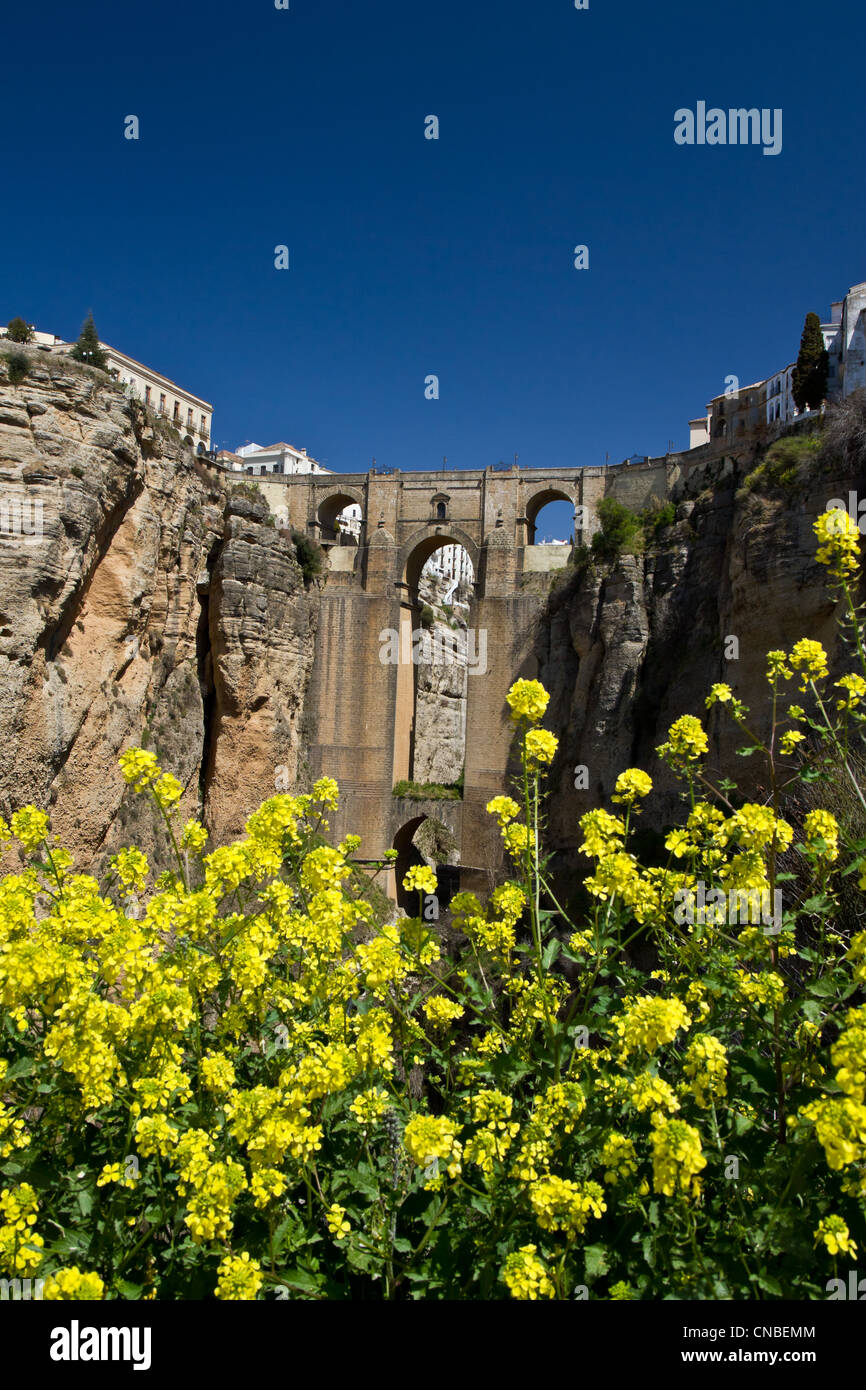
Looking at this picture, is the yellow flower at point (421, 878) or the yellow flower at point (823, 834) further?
the yellow flower at point (421, 878)

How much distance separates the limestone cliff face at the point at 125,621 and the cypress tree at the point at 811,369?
47.4ft

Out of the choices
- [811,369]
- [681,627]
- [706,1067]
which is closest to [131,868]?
[706,1067]

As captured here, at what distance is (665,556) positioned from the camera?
860 inches

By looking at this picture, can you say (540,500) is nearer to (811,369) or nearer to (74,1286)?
(811,369)

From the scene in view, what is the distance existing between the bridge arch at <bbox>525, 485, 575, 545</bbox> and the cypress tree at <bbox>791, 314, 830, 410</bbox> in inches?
269

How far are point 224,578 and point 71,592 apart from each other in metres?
7.74

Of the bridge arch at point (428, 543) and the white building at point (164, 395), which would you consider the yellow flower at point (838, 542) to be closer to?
the bridge arch at point (428, 543)

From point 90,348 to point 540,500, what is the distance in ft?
45.8

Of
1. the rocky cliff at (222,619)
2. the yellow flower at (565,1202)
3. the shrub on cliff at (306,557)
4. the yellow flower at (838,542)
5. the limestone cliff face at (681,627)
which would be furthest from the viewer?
the shrub on cliff at (306,557)

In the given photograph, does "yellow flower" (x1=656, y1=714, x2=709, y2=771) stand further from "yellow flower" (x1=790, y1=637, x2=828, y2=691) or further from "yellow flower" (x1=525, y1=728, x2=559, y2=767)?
"yellow flower" (x1=525, y1=728, x2=559, y2=767)

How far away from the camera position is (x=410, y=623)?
26.4 meters

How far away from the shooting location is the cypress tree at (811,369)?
21094 mm

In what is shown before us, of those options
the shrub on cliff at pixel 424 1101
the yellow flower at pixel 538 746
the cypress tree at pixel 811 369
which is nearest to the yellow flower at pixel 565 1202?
the shrub on cliff at pixel 424 1101

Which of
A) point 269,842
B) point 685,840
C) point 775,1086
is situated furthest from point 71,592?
point 775,1086
